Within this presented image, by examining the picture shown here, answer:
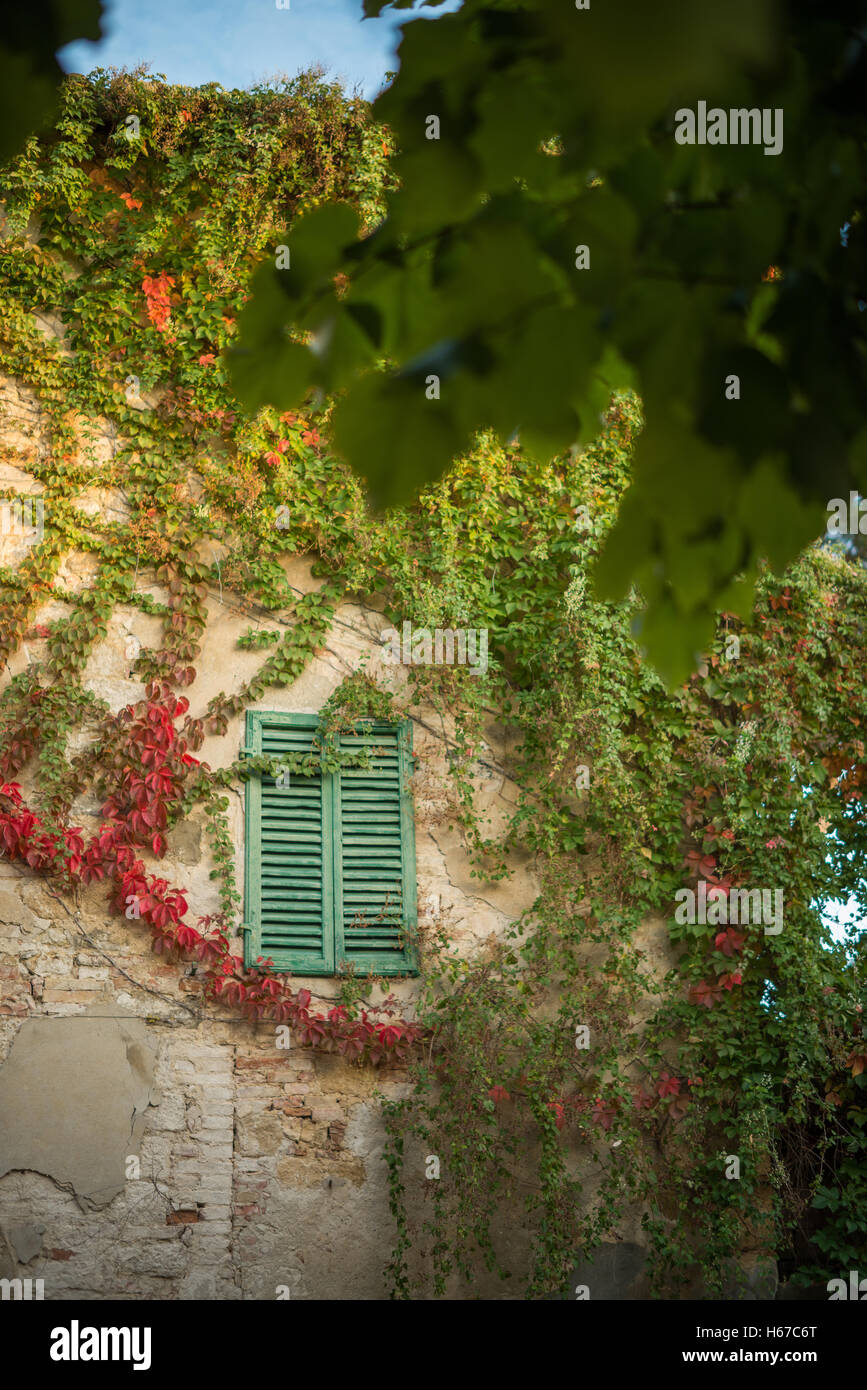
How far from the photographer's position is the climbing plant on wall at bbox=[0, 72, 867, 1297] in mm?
5613

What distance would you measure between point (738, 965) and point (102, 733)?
10.8 ft

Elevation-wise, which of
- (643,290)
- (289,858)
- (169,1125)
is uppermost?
(643,290)

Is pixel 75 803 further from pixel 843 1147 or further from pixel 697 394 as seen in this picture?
pixel 697 394

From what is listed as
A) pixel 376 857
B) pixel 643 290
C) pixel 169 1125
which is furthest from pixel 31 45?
pixel 376 857

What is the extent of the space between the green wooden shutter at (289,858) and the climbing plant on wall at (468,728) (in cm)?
13

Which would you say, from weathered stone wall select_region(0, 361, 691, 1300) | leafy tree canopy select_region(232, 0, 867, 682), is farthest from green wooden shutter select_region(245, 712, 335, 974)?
leafy tree canopy select_region(232, 0, 867, 682)

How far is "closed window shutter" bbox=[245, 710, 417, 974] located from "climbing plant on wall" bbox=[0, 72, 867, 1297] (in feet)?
0.47

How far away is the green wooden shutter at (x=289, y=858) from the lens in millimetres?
5785

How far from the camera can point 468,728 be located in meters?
6.19

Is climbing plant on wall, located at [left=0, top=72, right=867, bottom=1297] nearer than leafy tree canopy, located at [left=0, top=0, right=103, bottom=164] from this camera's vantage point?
No

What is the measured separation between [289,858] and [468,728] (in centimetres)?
111

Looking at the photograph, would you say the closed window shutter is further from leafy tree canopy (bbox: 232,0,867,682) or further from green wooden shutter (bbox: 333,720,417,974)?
leafy tree canopy (bbox: 232,0,867,682)

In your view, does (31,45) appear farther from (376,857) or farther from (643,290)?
(376,857)

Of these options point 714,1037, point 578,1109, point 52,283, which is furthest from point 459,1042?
point 52,283
